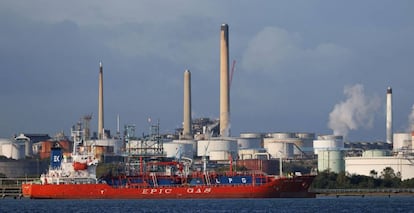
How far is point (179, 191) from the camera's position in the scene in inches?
5226

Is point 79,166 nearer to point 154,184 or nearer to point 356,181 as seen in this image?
point 154,184

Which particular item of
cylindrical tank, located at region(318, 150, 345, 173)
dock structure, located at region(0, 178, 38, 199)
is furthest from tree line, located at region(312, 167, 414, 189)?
dock structure, located at region(0, 178, 38, 199)

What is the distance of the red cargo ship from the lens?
130875 millimetres

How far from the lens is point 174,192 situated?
133m

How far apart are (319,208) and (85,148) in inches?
1646

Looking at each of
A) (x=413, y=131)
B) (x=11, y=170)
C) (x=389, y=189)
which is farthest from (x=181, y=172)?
(x=413, y=131)

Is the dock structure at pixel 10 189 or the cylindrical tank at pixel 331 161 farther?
the cylindrical tank at pixel 331 161

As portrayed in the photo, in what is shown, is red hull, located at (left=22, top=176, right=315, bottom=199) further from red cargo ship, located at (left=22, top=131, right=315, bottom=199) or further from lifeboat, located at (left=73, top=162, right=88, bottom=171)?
lifeboat, located at (left=73, top=162, right=88, bottom=171)

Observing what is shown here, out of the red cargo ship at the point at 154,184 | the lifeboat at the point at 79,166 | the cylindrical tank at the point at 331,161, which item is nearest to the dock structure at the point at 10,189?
the red cargo ship at the point at 154,184

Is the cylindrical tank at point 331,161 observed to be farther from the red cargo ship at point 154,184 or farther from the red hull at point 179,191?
the red hull at point 179,191

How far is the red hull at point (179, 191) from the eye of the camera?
5133 inches

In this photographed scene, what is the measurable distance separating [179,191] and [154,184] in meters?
3.43

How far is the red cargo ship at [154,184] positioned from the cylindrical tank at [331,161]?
45.8m

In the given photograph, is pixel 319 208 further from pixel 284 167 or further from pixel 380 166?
pixel 284 167
